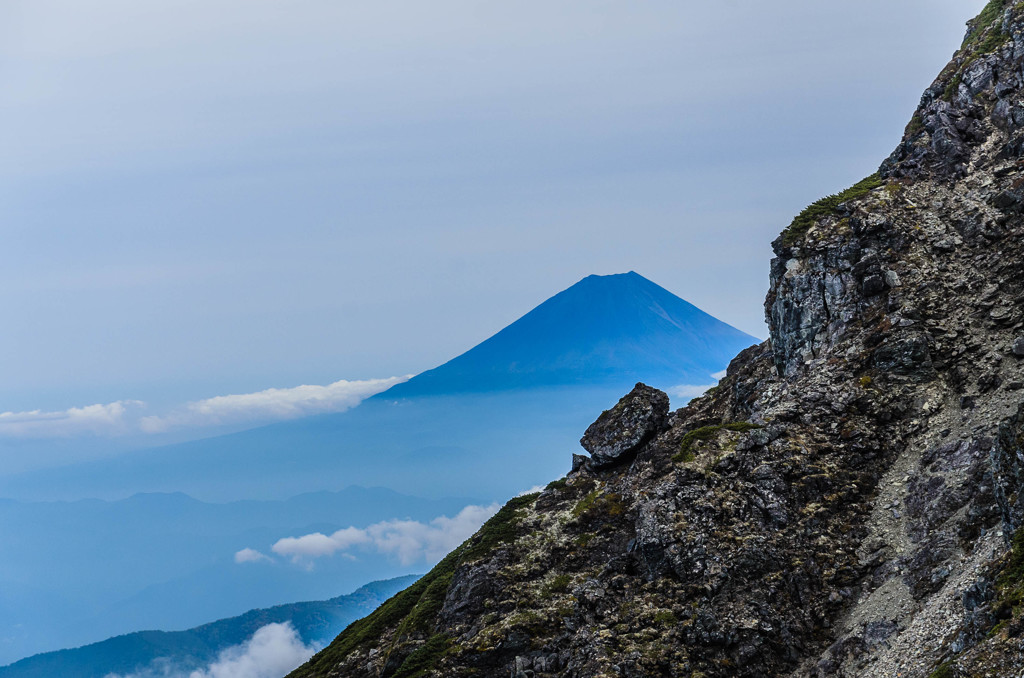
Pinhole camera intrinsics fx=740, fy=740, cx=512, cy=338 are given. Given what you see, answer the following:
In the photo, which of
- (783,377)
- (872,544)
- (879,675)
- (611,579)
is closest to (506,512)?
(611,579)

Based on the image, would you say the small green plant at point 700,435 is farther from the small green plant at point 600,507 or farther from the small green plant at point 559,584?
the small green plant at point 559,584

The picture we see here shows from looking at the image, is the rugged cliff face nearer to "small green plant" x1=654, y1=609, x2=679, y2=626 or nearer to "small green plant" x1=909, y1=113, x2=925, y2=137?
"small green plant" x1=654, y1=609, x2=679, y2=626

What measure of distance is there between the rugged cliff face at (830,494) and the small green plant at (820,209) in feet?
0.94

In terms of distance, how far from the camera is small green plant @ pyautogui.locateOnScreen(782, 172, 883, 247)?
227ft

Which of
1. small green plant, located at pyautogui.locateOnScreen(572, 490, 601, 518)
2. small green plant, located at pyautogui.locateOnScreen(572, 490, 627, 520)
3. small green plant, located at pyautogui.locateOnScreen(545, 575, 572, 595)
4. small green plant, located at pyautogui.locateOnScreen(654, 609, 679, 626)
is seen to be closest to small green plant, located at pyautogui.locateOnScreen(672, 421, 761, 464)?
small green plant, located at pyautogui.locateOnScreen(572, 490, 627, 520)

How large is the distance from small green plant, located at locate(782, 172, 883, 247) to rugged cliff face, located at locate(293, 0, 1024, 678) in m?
0.29

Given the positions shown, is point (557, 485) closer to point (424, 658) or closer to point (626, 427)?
point (626, 427)

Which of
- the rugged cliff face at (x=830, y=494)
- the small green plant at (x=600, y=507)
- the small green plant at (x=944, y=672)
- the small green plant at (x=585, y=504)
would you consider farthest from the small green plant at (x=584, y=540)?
the small green plant at (x=944, y=672)

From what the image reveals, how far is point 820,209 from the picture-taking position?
71.0 m

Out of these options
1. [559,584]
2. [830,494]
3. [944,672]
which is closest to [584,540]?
[559,584]

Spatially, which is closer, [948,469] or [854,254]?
[948,469]

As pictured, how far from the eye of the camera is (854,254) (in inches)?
2522

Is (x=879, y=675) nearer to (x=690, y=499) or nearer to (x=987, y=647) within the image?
(x=987, y=647)

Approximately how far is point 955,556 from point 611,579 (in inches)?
866
